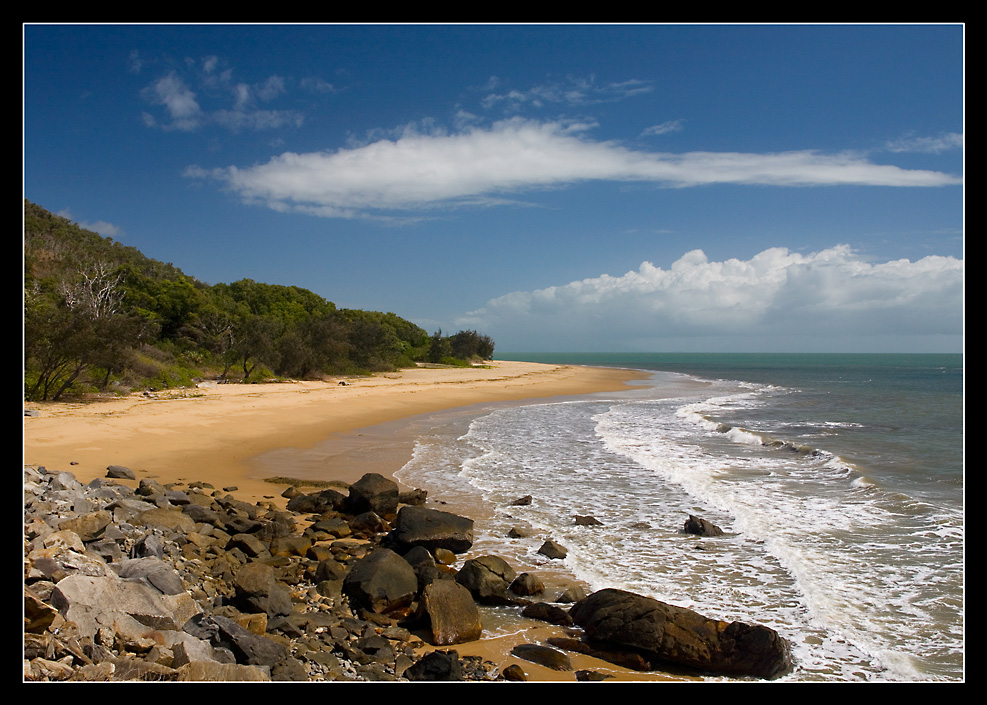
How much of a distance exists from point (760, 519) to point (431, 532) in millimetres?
5948

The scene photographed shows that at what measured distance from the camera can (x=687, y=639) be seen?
18.2ft

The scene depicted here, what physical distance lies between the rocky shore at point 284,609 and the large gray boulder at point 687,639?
1 centimetres

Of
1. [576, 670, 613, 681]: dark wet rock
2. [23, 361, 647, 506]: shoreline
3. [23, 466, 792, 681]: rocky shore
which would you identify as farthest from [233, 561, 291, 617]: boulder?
[23, 361, 647, 506]: shoreline

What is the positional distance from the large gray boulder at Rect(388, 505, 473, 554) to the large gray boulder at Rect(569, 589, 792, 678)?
2.87 meters

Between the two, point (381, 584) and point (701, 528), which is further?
point (701, 528)

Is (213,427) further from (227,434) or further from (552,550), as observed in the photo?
(552,550)

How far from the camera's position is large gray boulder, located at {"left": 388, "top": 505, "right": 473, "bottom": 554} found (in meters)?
8.34

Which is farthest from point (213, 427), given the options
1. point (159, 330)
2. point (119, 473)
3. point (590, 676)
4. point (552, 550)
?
point (159, 330)

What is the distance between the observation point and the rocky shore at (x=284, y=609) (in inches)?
177

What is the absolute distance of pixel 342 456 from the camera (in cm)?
1562

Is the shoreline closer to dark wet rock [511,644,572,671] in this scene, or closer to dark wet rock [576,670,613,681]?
dark wet rock [511,644,572,671]

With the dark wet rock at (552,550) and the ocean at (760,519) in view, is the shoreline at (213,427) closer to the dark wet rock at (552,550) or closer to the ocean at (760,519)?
the ocean at (760,519)
